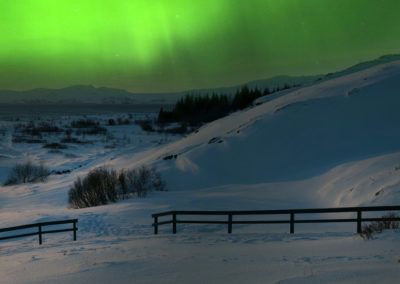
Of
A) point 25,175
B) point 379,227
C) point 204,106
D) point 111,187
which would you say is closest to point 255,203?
point 379,227

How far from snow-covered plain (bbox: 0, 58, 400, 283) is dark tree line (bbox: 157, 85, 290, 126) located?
178ft

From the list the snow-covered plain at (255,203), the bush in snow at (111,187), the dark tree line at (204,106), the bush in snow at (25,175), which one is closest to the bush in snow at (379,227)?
the snow-covered plain at (255,203)

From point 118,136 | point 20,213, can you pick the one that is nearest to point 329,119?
point 20,213

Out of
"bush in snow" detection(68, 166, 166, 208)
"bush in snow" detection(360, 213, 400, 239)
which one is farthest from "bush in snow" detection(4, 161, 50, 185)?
"bush in snow" detection(360, 213, 400, 239)

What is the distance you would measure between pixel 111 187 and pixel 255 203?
32.8 feet

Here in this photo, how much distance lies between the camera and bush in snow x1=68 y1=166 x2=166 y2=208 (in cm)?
2330

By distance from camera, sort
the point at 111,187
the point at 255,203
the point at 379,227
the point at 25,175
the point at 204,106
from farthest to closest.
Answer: the point at 204,106, the point at 25,175, the point at 111,187, the point at 255,203, the point at 379,227

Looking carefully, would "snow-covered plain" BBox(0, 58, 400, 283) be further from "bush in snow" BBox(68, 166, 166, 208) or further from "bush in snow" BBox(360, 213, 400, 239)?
"bush in snow" BBox(68, 166, 166, 208)

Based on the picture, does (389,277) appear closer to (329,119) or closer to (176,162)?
(176,162)

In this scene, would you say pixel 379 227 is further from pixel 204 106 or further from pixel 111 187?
pixel 204 106

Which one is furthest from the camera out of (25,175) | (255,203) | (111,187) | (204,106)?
(204,106)

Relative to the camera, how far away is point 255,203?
19.5 meters

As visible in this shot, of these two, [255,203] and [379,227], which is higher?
[379,227]

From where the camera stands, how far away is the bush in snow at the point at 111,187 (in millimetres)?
23297
